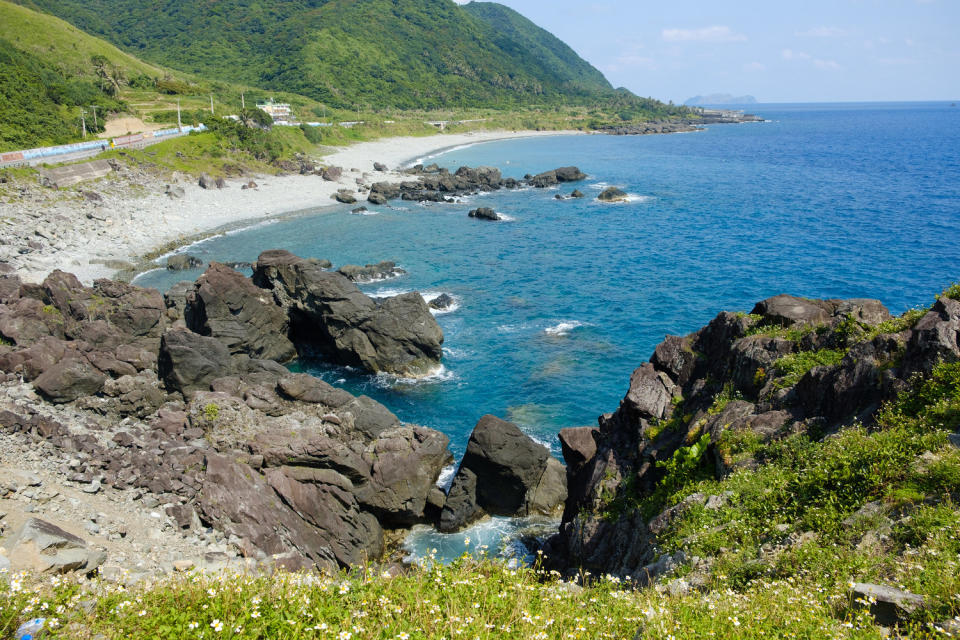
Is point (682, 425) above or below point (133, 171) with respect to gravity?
below

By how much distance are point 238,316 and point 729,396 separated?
31.3 m

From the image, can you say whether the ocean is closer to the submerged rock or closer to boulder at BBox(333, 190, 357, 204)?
the submerged rock

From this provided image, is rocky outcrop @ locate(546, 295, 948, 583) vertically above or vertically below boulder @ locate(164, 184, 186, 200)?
below

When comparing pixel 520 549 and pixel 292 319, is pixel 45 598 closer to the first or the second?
pixel 520 549

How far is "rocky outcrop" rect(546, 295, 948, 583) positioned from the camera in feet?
46.2

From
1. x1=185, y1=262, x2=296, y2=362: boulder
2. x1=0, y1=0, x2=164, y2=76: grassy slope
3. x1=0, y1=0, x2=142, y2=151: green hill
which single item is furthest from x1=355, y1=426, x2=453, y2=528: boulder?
x1=0, y1=0, x2=164, y2=76: grassy slope

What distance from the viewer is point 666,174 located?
397ft

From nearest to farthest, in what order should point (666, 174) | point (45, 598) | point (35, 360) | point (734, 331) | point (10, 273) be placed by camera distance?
point (45, 598), point (734, 331), point (35, 360), point (10, 273), point (666, 174)

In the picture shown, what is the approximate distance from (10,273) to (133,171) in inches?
1440

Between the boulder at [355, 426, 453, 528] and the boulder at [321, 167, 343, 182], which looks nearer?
the boulder at [355, 426, 453, 528]

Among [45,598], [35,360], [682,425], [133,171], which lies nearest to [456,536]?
[682,425]

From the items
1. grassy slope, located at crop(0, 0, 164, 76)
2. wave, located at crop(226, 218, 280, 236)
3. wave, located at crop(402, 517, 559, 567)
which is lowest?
wave, located at crop(402, 517, 559, 567)

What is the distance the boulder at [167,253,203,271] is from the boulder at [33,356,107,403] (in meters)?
29.9

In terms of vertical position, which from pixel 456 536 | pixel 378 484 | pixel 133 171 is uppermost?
pixel 133 171
